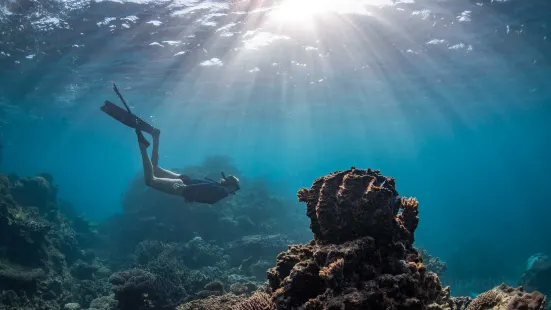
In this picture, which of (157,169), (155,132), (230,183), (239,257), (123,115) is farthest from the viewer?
(239,257)

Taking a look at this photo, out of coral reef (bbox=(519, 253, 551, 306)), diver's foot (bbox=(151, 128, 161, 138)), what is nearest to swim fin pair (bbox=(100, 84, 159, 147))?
diver's foot (bbox=(151, 128, 161, 138))

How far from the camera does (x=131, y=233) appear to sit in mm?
23062

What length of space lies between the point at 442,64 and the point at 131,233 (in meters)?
A: 27.4

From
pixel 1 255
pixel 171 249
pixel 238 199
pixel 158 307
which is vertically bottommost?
pixel 238 199

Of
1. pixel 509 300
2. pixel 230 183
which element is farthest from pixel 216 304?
pixel 230 183

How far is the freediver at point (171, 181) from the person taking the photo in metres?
10.7

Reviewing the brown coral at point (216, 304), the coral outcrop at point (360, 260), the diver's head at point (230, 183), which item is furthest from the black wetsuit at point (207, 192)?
the coral outcrop at point (360, 260)

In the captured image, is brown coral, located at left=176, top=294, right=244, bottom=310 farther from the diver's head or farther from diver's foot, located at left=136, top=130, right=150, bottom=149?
diver's foot, located at left=136, top=130, right=150, bottom=149

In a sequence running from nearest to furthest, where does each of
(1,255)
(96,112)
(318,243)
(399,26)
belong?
(318,243) < (1,255) < (399,26) < (96,112)

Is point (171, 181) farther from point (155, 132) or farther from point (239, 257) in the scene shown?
point (239, 257)

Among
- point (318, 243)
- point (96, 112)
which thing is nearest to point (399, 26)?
point (318, 243)

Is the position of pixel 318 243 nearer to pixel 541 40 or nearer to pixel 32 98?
pixel 541 40

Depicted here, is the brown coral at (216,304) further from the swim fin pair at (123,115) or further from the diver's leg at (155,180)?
the swim fin pair at (123,115)

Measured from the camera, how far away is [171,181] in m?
12.6
